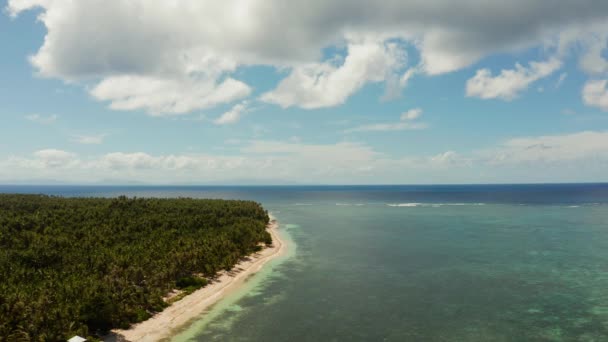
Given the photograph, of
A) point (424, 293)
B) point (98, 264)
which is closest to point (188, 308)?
point (98, 264)

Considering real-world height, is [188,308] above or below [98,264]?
below

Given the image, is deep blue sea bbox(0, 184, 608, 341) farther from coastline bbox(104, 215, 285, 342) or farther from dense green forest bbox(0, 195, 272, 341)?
dense green forest bbox(0, 195, 272, 341)

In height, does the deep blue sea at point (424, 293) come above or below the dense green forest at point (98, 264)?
below

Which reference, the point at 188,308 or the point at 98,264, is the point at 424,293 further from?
the point at 98,264

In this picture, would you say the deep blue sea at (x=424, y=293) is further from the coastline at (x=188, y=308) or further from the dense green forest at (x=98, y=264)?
the dense green forest at (x=98, y=264)

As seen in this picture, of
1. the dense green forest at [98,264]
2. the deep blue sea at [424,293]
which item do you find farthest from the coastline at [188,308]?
the deep blue sea at [424,293]

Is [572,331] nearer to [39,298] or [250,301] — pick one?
[250,301]
